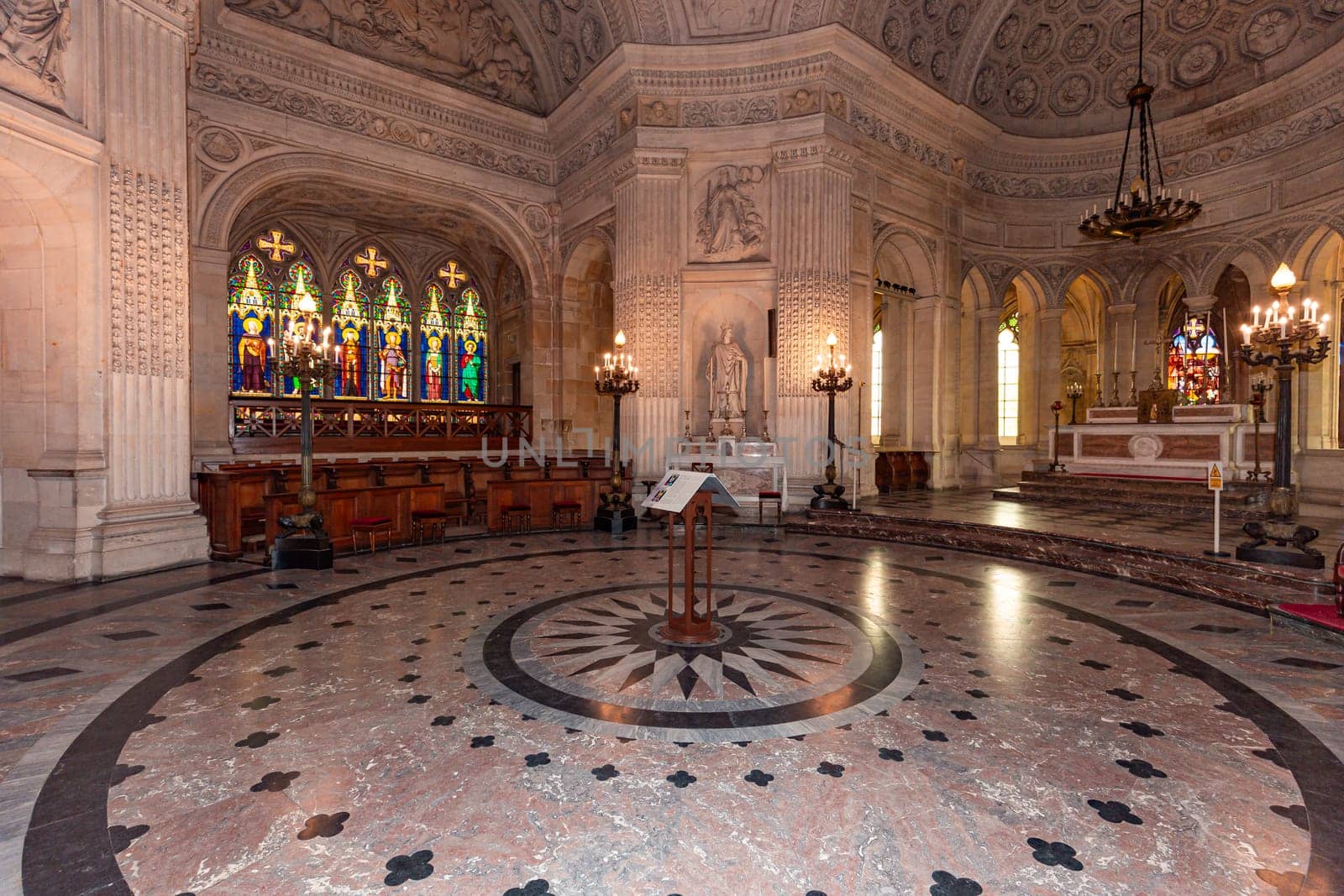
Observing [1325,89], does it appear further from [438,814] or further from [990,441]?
[438,814]

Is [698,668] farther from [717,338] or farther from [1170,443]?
[1170,443]

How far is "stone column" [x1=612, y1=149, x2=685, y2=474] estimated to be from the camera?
1193 centimetres

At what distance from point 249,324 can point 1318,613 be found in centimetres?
1908

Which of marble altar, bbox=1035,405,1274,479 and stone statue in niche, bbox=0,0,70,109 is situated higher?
stone statue in niche, bbox=0,0,70,109

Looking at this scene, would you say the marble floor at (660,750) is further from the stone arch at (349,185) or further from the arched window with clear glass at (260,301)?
the arched window with clear glass at (260,301)

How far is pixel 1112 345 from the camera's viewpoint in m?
16.1

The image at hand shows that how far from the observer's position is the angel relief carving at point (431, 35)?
449 inches

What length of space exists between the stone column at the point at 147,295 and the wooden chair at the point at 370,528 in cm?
161

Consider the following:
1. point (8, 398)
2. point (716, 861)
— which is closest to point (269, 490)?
point (8, 398)

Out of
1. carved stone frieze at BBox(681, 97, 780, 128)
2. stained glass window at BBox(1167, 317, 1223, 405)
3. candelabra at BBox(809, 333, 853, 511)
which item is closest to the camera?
candelabra at BBox(809, 333, 853, 511)

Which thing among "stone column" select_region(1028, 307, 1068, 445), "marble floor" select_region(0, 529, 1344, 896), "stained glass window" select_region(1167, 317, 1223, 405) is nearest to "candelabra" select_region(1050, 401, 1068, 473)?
"stone column" select_region(1028, 307, 1068, 445)

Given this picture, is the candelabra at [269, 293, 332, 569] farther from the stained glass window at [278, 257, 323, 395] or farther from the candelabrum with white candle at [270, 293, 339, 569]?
the stained glass window at [278, 257, 323, 395]

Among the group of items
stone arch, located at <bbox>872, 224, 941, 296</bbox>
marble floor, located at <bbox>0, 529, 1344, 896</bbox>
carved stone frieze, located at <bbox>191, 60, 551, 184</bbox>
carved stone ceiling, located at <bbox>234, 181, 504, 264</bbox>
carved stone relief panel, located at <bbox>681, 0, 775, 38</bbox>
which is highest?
carved stone relief panel, located at <bbox>681, 0, 775, 38</bbox>

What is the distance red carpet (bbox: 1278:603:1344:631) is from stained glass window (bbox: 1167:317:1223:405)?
11071 millimetres
